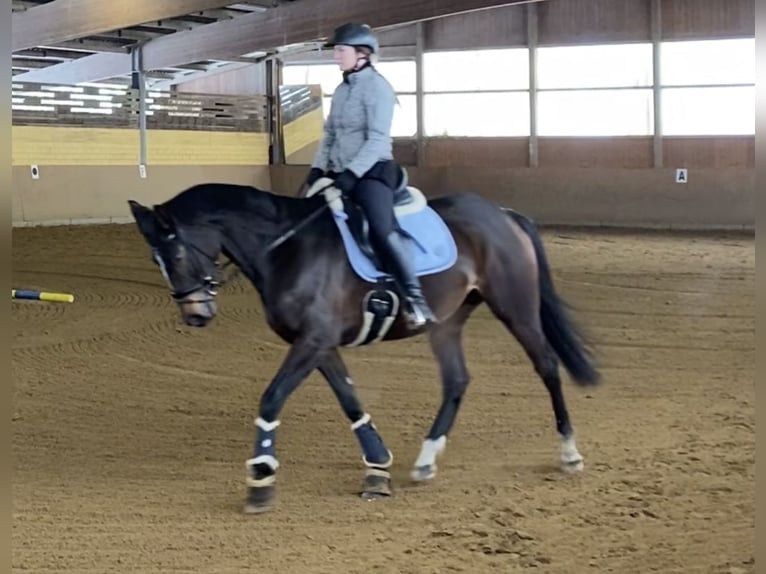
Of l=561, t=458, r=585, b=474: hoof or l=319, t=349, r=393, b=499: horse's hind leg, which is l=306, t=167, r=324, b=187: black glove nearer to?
l=319, t=349, r=393, b=499: horse's hind leg

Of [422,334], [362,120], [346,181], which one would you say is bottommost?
[422,334]

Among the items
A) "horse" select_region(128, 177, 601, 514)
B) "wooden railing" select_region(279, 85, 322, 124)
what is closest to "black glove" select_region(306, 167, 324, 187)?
"horse" select_region(128, 177, 601, 514)

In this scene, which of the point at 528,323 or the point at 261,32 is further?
the point at 261,32

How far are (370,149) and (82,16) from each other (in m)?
11.3

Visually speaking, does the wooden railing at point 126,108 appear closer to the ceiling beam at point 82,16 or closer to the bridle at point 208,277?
the ceiling beam at point 82,16

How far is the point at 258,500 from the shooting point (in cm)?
364

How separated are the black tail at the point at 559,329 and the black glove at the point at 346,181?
0.94 meters

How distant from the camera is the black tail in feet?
14.5

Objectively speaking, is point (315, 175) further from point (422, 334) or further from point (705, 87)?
point (705, 87)

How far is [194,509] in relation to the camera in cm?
369

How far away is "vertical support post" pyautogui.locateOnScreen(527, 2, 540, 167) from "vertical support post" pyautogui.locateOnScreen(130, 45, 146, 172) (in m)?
6.44

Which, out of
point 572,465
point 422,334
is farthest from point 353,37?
point 422,334

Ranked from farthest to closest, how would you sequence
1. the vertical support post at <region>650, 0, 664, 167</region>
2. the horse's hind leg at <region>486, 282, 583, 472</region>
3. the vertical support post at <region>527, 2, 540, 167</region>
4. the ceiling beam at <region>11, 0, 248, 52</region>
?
the vertical support post at <region>527, 2, 540, 167</region>, the vertical support post at <region>650, 0, 664, 167</region>, the ceiling beam at <region>11, 0, 248, 52</region>, the horse's hind leg at <region>486, 282, 583, 472</region>

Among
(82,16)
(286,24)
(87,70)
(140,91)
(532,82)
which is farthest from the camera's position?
(87,70)
